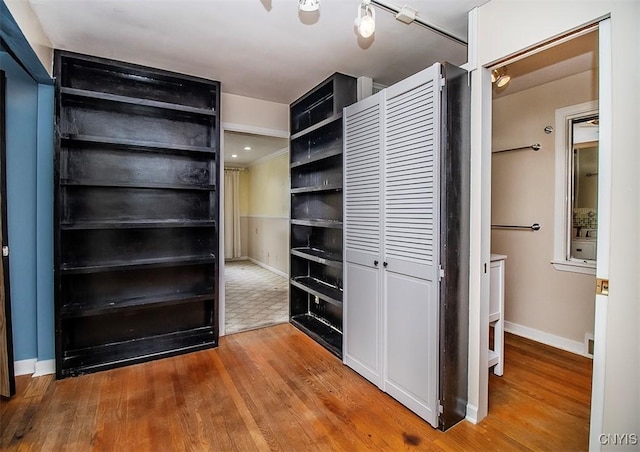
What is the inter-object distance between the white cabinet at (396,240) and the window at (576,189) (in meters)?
1.95

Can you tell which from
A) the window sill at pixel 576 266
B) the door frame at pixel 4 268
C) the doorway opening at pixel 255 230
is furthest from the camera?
the doorway opening at pixel 255 230

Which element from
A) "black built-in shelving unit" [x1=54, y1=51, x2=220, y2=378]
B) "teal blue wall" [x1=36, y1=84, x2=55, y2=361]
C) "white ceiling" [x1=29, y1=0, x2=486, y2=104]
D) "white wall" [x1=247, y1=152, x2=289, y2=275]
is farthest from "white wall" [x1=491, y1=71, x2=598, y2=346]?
"teal blue wall" [x1=36, y1=84, x2=55, y2=361]

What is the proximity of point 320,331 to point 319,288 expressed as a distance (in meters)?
0.45

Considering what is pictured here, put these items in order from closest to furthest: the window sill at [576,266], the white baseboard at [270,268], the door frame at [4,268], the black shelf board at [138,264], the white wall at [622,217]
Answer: the white wall at [622,217], the door frame at [4,268], the black shelf board at [138,264], the window sill at [576,266], the white baseboard at [270,268]

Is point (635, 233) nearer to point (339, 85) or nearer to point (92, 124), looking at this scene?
point (339, 85)

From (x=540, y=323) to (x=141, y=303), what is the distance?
3781mm

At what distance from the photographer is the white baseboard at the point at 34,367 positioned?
2.46 meters

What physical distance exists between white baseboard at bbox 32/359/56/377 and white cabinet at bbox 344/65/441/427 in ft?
7.78

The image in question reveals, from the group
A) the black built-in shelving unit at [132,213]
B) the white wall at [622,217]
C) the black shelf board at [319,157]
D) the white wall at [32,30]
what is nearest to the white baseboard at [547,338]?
the white wall at [622,217]

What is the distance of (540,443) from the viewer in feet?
5.73

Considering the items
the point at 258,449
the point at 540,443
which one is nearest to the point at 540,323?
the point at 540,443

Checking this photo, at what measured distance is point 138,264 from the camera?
8.87 feet

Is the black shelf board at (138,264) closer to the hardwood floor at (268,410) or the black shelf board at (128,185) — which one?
the black shelf board at (128,185)

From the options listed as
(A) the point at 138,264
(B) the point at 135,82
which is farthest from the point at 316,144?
(A) the point at 138,264
